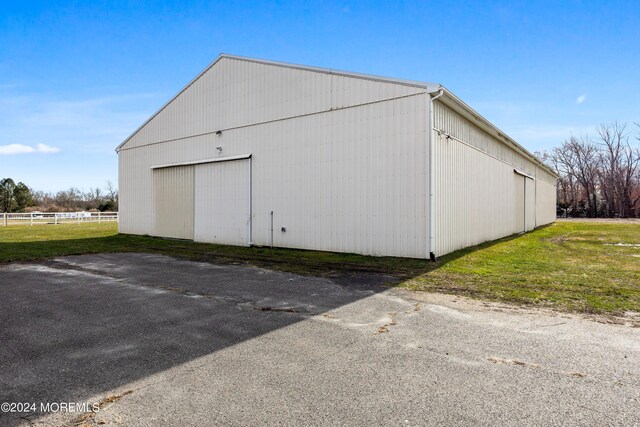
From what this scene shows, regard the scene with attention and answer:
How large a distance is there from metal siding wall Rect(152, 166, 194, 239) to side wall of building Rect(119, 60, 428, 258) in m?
0.76

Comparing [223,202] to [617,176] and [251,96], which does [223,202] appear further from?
[617,176]

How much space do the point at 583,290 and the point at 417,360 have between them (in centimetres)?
443

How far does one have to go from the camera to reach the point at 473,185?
12.9m

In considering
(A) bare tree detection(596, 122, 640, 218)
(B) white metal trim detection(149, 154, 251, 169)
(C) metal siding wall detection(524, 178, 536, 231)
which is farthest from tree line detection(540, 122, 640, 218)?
(B) white metal trim detection(149, 154, 251, 169)

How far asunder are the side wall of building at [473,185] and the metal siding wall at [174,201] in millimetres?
10304

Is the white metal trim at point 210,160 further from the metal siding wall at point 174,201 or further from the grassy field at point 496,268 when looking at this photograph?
the grassy field at point 496,268

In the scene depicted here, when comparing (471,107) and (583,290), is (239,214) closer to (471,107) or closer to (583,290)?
(471,107)

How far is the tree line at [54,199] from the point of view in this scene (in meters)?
49.1

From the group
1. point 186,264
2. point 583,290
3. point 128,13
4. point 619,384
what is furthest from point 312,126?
point 619,384

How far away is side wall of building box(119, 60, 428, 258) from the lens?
32.2ft

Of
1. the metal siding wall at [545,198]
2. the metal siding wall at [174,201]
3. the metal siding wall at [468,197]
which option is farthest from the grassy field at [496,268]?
the metal siding wall at [545,198]

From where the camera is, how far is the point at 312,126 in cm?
1169

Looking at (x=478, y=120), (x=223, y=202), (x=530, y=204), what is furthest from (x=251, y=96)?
(x=530, y=204)

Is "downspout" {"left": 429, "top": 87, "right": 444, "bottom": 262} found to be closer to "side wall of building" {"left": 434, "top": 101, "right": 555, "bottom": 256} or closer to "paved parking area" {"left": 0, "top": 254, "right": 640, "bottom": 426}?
"side wall of building" {"left": 434, "top": 101, "right": 555, "bottom": 256}
